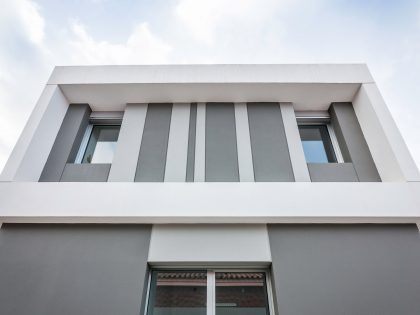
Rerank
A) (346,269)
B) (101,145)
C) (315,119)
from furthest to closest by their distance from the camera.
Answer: (315,119)
(101,145)
(346,269)

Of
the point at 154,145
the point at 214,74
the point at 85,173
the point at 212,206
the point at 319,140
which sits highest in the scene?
the point at 214,74

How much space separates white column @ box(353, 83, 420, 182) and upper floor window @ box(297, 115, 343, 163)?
18.1 inches

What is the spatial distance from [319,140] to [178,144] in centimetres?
254

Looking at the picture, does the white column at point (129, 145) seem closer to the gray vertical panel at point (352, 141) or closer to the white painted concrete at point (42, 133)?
the white painted concrete at point (42, 133)

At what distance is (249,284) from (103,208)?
76.6 inches

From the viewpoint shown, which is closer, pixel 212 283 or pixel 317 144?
pixel 212 283

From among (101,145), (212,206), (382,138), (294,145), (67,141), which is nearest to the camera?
(212,206)

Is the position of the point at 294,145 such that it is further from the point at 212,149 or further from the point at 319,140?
the point at 212,149

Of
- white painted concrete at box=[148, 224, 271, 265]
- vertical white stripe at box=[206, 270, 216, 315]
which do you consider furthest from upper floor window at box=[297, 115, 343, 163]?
vertical white stripe at box=[206, 270, 216, 315]

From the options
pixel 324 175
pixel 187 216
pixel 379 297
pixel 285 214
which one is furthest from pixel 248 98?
pixel 379 297

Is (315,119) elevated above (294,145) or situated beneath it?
elevated above

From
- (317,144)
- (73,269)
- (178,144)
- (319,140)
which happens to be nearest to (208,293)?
(73,269)

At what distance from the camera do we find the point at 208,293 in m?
2.16

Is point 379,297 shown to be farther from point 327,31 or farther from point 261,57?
point 327,31
